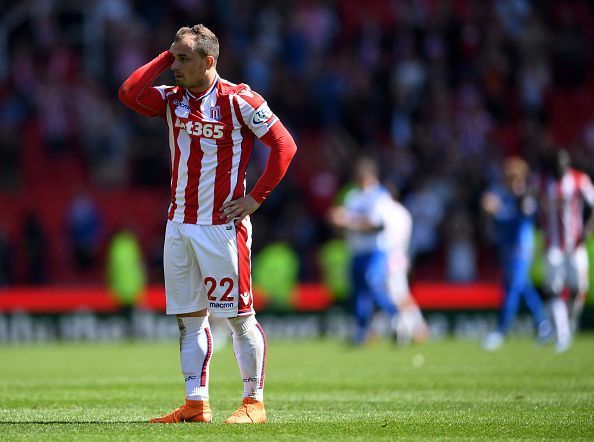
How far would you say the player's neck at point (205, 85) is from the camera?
27.8 feet

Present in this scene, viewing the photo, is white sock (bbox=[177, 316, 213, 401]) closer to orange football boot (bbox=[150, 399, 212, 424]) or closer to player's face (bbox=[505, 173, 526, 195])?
orange football boot (bbox=[150, 399, 212, 424])

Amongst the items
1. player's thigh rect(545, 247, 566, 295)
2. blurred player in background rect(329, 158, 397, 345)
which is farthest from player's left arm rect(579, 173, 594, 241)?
blurred player in background rect(329, 158, 397, 345)

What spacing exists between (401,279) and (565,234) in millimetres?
3972

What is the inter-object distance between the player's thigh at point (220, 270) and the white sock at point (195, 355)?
0.68 feet

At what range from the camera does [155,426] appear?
26.9 ft

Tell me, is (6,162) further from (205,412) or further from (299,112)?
(205,412)

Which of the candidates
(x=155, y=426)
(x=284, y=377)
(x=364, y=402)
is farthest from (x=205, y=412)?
(x=284, y=377)

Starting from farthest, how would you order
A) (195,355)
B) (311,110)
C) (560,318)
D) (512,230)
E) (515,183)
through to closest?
(311,110)
(512,230)
(515,183)
(560,318)
(195,355)

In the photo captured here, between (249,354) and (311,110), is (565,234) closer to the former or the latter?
(311,110)

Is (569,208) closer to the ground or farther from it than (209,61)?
closer to the ground

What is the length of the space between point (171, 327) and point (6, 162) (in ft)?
20.5

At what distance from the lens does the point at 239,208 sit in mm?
8484

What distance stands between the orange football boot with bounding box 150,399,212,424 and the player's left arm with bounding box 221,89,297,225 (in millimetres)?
1260

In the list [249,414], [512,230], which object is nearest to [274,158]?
[249,414]
